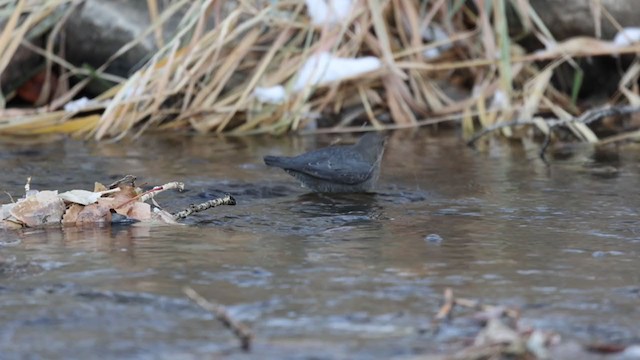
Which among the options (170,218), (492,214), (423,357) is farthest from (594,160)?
(423,357)

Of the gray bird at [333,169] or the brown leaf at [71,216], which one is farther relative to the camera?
the gray bird at [333,169]

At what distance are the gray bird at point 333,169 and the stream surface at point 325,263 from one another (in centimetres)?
8

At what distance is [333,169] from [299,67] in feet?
6.57

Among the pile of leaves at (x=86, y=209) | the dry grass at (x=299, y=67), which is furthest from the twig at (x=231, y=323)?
the dry grass at (x=299, y=67)

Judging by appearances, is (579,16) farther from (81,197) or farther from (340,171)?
(81,197)

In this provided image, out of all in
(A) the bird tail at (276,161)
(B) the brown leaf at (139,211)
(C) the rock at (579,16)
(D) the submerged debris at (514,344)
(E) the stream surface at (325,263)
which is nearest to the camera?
(D) the submerged debris at (514,344)

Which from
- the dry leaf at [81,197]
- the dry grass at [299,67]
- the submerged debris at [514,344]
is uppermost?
the dry grass at [299,67]

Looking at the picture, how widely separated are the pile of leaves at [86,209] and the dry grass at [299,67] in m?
2.38

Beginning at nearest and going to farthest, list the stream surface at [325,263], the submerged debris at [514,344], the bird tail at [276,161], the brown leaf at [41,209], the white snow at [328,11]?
the submerged debris at [514,344] → the stream surface at [325,263] → the brown leaf at [41,209] → the bird tail at [276,161] → the white snow at [328,11]

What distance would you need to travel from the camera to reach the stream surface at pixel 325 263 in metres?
2.74

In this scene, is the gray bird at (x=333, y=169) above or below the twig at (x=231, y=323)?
above

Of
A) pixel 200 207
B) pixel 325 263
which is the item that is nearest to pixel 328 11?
pixel 200 207

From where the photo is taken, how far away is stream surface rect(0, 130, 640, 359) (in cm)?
274

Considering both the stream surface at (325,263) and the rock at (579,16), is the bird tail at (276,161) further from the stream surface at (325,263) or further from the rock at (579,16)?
the rock at (579,16)
